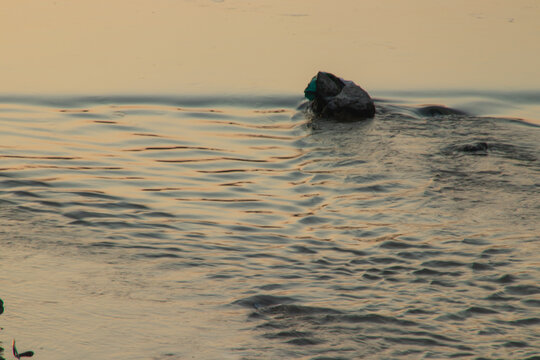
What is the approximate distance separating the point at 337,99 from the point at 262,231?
344 cm

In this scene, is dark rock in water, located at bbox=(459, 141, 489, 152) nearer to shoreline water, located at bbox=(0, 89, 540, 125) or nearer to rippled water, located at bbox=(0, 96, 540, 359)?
rippled water, located at bbox=(0, 96, 540, 359)

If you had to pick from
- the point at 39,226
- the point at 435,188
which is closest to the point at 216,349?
the point at 39,226

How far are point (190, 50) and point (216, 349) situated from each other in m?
7.76

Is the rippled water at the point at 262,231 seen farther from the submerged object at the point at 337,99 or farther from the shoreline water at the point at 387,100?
the submerged object at the point at 337,99

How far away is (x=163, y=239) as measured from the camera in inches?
230

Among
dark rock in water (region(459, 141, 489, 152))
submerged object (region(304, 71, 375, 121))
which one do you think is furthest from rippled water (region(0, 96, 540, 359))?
submerged object (region(304, 71, 375, 121))

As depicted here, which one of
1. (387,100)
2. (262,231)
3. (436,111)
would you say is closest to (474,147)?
(436,111)

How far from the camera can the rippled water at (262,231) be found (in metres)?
4.41

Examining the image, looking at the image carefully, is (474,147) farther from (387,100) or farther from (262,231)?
(262,231)

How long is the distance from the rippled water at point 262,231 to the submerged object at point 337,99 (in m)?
0.20

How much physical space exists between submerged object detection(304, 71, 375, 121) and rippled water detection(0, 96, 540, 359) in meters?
0.20

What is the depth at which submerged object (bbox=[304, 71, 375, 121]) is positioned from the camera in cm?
912

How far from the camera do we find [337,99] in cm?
920

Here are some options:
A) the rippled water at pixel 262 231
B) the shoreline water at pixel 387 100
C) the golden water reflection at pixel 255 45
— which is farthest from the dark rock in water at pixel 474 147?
the golden water reflection at pixel 255 45
